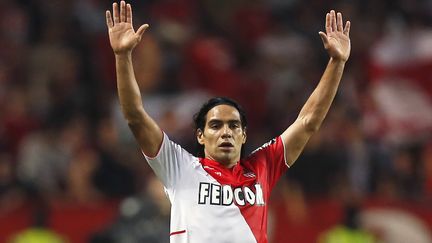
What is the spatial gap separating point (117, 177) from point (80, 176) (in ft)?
1.21

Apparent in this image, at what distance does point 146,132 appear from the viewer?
6.12m

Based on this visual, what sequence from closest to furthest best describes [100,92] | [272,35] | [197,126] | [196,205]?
[196,205], [197,126], [100,92], [272,35]

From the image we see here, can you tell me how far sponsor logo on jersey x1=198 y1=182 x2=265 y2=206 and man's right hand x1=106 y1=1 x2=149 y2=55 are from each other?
2.90 feet

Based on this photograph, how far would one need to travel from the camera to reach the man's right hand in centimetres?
611

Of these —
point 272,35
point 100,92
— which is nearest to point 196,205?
point 100,92

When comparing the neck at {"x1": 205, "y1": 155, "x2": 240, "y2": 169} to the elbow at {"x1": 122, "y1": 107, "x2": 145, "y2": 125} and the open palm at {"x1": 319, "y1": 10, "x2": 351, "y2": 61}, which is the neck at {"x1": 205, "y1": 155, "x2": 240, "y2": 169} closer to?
the elbow at {"x1": 122, "y1": 107, "x2": 145, "y2": 125}

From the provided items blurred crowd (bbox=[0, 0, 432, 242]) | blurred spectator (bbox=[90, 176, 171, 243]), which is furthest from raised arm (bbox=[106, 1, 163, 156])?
blurred crowd (bbox=[0, 0, 432, 242])

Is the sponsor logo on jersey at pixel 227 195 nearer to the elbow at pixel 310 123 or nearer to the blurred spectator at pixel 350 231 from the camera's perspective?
the elbow at pixel 310 123

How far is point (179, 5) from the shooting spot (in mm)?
Result: 13477

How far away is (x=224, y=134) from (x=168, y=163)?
0.36 m

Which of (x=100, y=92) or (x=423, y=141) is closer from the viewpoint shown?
(x=423, y=141)

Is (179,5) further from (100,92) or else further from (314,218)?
(314,218)

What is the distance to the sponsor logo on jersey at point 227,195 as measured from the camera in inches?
243

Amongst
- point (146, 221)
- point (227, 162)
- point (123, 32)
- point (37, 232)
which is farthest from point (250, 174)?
point (37, 232)
